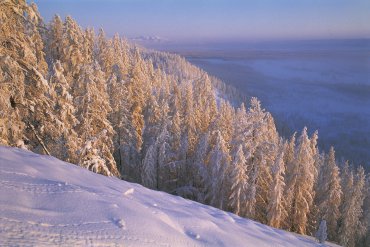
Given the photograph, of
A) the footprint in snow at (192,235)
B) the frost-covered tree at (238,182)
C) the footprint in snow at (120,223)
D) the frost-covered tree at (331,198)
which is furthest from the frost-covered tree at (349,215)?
the footprint in snow at (120,223)

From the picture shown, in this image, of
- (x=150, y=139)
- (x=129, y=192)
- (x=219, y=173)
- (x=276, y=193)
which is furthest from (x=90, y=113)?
(x=276, y=193)

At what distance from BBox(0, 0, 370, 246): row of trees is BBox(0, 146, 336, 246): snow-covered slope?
279 centimetres

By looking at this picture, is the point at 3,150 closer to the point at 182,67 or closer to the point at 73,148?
the point at 73,148

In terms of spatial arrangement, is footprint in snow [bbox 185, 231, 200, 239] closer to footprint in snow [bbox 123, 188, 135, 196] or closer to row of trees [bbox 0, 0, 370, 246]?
footprint in snow [bbox 123, 188, 135, 196]

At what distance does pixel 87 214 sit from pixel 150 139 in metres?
26.5

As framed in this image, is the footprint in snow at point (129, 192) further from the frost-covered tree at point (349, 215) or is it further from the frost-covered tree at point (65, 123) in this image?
the frost-covered tree at point (349, 215)

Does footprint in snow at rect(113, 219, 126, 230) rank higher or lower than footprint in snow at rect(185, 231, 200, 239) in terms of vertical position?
higher

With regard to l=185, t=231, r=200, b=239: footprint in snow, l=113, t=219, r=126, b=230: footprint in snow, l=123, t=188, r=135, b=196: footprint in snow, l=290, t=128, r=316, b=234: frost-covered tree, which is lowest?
l=290, t=128, r=316, b=234: frost-covered tree

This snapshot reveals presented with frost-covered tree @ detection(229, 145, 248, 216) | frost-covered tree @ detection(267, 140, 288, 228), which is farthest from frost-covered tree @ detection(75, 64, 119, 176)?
frost-covered tree @ detection(267, 140, 288, 228)

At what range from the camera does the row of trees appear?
383 inches

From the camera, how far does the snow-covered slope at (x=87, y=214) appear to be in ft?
17.1

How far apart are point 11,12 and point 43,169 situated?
16.0 feet

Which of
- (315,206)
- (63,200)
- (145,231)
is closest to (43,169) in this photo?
(63,200)

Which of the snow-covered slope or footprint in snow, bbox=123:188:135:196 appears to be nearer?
the snow-covered slope
